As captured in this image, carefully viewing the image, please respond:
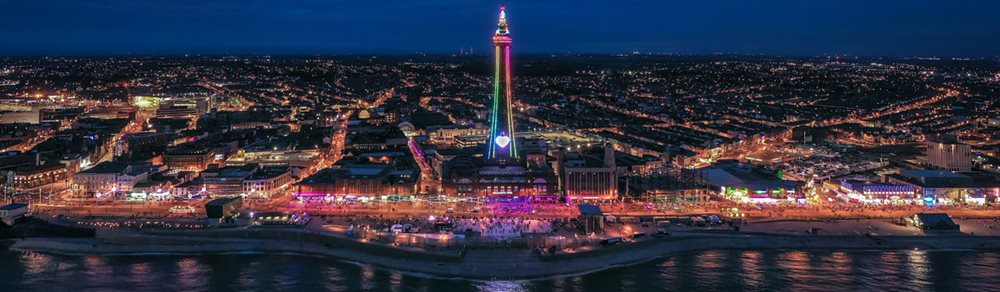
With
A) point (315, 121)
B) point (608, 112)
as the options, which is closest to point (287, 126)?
point (315, 121)

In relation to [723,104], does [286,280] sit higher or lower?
lower

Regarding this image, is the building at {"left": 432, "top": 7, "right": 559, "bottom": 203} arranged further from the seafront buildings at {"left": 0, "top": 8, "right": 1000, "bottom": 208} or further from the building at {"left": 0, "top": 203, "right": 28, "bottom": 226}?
the building at {"left": 0, "top": 203, "right": 28, "bottom": 226}

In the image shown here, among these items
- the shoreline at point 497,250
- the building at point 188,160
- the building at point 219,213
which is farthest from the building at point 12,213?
the building at point 188,160

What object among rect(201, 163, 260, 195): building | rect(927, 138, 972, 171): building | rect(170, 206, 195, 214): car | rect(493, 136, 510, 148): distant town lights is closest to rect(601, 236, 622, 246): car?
rect(493, 136, 510, 148): distant town lights

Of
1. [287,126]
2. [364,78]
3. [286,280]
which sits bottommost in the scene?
[286,280]

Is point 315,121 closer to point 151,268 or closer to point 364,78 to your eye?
point 151,268

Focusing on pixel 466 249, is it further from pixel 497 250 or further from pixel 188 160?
pixel 188 160

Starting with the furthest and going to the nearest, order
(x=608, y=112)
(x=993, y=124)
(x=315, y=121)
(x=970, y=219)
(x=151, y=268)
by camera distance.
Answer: (x=608, y=112) → (x=315, y=121) → (x=993, y=124) → (x=970, y=219) → (x=151, y=268)

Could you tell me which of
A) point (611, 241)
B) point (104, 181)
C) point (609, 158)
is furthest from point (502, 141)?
point (104, 181)
